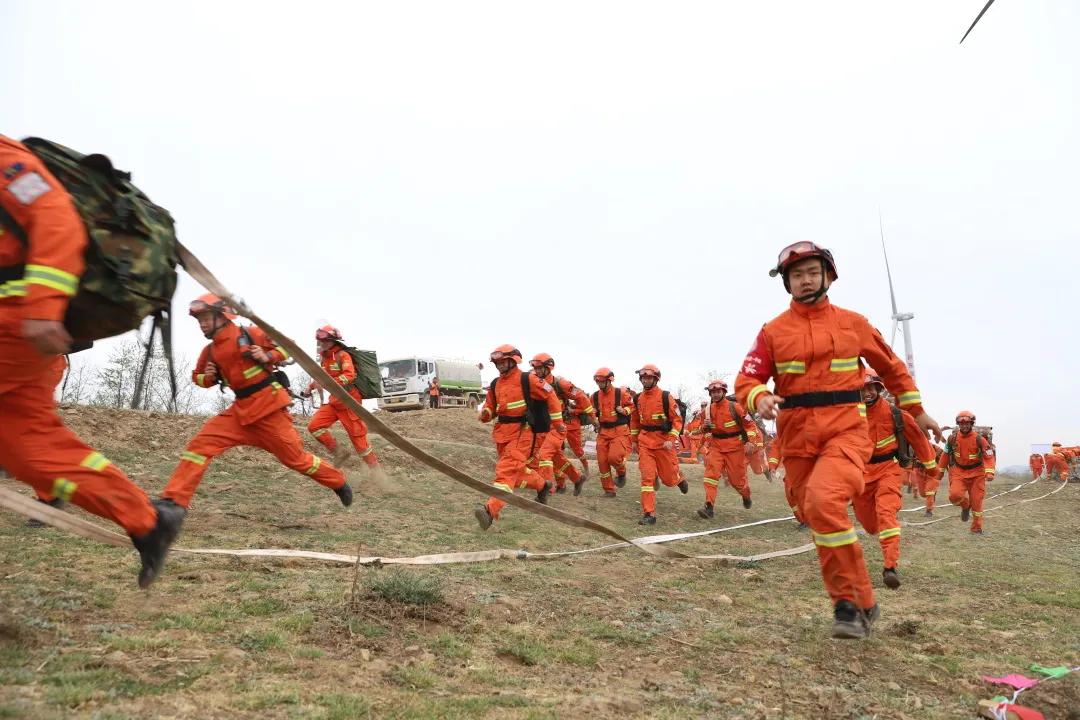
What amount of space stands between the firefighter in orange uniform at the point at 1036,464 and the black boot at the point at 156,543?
39.6 m

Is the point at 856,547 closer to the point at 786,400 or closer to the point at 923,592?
the point at 786,400

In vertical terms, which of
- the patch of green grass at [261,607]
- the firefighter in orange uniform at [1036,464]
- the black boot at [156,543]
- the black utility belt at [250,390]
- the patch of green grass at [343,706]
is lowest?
the firefighter in orange uniform at [1036,464]

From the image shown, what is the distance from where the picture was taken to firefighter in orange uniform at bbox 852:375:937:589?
7.25 meters

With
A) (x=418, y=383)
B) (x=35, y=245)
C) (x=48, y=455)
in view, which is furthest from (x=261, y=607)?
(x=418, y=383)

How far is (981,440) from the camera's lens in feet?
45.0

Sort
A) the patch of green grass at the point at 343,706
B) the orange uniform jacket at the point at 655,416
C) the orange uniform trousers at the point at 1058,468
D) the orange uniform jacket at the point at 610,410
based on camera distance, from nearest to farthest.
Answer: the patch of green grass at the point at 343,706
the orange uniform jacket at the point at 655,416
the orange uniform jacket at the point at 610,410
the orange uniform trousers at the point at 1058,468

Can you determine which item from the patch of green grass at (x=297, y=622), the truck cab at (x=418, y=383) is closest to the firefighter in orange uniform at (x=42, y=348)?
the patch of green grass at (x=297, y=622)

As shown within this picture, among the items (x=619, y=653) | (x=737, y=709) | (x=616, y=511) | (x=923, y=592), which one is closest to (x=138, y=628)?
(x=619, y=653)

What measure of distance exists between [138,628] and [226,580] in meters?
1.21

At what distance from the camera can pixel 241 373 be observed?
23.8ft

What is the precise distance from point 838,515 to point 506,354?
6719 mm

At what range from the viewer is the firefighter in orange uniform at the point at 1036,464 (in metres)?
35.2

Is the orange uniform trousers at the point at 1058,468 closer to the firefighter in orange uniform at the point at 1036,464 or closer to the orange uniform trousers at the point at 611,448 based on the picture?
the firefighter in orange uniform at the point at 1036,464

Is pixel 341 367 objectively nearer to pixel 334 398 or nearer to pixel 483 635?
pixel 334 398
